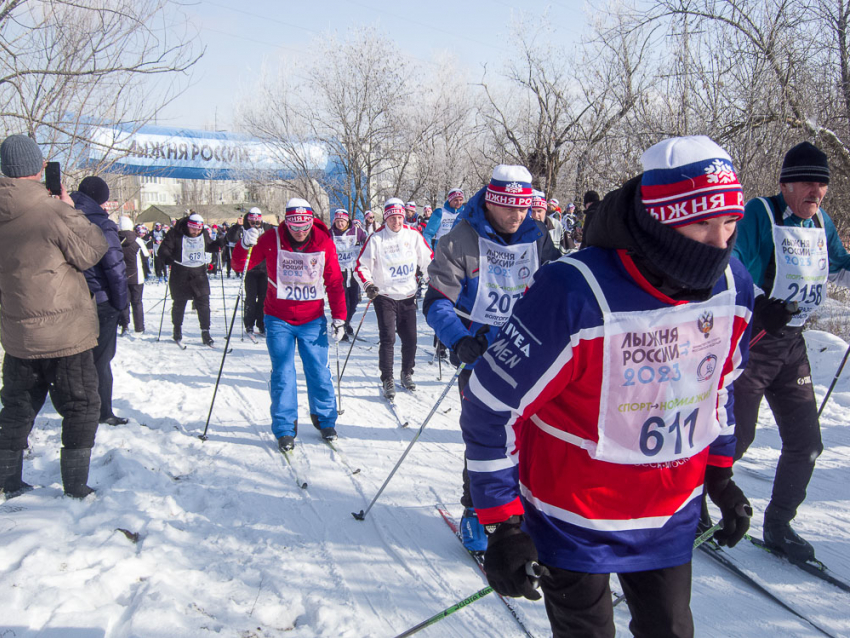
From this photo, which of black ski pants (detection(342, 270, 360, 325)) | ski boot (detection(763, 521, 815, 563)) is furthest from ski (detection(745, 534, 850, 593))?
black ski pants (detection(342, 270, 360, 325))

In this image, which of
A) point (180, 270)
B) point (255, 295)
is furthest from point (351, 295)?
point (180, 270)

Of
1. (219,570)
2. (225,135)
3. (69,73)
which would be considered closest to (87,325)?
(219,570)

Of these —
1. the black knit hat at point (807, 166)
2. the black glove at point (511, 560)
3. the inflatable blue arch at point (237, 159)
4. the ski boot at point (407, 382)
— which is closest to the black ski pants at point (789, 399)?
the black knit hat at point (807, 166)

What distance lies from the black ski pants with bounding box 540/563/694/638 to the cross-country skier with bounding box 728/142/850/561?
1997 mm

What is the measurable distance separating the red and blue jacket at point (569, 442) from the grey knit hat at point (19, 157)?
3.24 metres

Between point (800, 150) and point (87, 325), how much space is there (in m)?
4.55

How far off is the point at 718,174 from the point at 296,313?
13.7 ft

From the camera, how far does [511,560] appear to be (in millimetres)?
1588

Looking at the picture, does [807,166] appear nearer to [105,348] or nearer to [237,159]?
[105,348]

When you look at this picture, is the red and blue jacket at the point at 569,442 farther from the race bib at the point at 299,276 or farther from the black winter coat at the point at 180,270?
the black winter coat at the point at 180,270

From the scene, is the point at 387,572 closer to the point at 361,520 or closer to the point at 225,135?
the point at 361,520

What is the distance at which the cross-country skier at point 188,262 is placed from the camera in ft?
32.1

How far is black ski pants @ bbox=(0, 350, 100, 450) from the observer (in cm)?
354

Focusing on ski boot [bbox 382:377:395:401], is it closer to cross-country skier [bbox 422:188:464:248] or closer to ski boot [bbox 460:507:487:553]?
ski boot [bbox 460:507:487:553]
